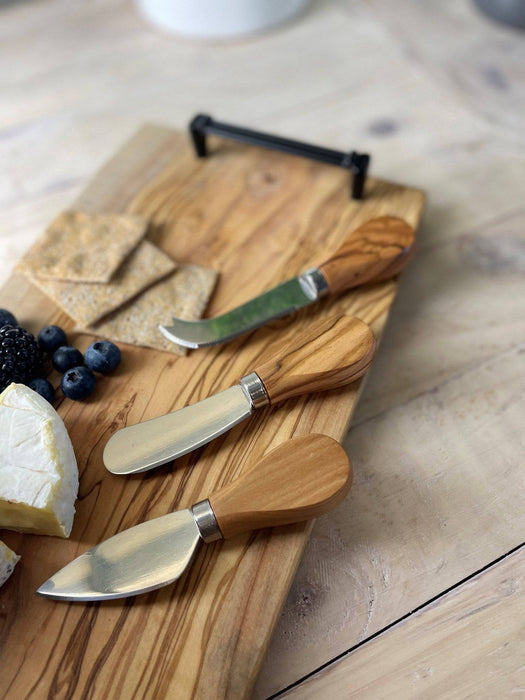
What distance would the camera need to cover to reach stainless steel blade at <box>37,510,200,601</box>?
2.53 feet

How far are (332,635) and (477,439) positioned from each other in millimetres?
388

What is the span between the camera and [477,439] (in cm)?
99

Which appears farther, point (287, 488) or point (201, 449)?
point (201, 449)

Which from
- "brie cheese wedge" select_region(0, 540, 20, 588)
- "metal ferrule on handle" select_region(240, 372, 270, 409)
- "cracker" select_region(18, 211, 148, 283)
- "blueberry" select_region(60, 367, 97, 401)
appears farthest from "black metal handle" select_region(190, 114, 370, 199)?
"brie cheese wedge" select_region(0, 540, 20, 588)

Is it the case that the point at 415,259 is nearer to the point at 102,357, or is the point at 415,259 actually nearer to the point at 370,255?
the point at 370,255

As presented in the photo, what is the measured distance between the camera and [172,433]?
897 millimetres

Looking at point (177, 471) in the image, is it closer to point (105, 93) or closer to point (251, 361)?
point (251, 361)

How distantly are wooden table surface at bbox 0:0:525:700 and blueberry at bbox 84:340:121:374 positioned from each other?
1.34ft

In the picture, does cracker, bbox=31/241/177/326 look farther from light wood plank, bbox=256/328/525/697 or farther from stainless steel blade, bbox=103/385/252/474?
light wood plank, bbox=256/328/525/697

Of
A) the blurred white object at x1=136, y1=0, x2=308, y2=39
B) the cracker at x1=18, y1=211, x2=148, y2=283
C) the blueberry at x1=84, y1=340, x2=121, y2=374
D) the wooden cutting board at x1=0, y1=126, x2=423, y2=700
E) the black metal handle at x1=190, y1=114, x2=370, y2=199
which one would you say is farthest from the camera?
the blurred white object at x1=136, y1=0, x2=308, y2=39

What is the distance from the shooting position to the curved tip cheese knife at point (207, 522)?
78 centimetres

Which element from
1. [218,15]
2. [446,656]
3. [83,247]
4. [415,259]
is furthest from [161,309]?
[218,15]

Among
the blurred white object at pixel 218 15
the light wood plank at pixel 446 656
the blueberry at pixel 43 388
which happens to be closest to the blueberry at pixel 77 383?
the blueberry at pixel 43 388

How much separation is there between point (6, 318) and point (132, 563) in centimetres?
50
